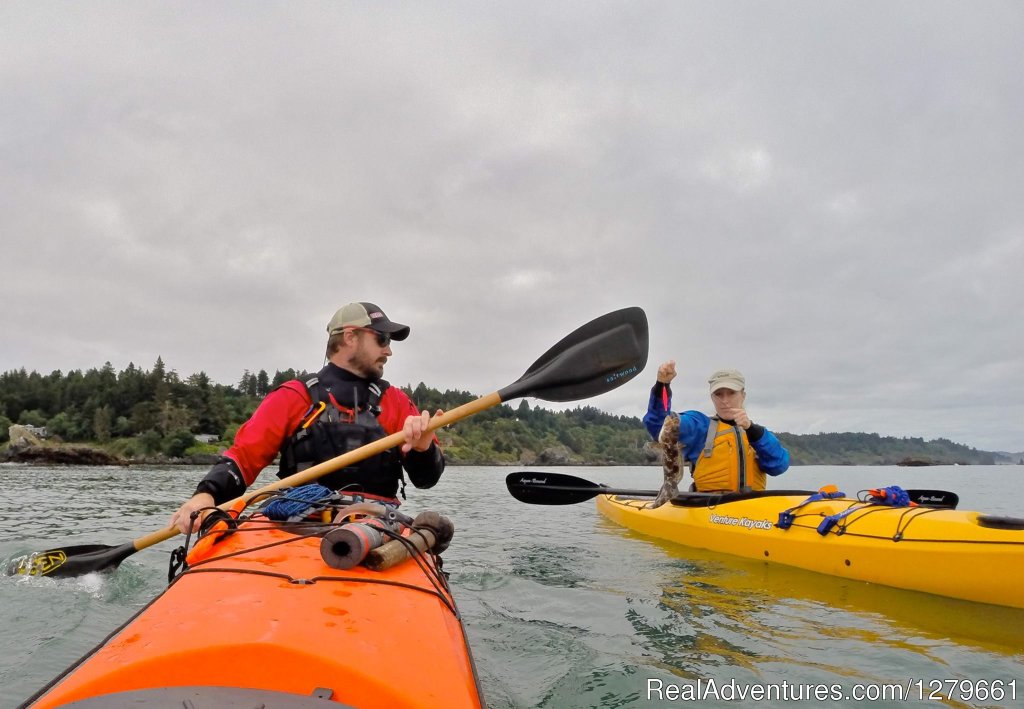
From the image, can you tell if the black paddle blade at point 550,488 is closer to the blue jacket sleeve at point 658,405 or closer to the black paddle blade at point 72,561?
the blue jacket sleeve at point 658,405

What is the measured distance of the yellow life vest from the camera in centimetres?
779

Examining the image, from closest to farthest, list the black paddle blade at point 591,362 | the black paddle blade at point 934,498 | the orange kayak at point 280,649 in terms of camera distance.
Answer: the orange kayak at point 280,649 < the black paddle blade at point 591,362 < the black paddle blade at point 934,498

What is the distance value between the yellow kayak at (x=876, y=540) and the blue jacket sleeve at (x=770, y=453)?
2.14 feet

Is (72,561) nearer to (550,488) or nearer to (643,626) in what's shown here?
(643,626)

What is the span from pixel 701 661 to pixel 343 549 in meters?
2.55

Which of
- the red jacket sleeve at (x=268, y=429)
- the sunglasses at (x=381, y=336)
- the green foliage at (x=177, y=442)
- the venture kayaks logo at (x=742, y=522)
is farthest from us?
the green foliage at (x=177, y=442)

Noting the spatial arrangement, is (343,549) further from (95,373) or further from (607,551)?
(95,373)

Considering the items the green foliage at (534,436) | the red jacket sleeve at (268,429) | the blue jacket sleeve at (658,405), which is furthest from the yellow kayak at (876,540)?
the green foliage at (534,436)

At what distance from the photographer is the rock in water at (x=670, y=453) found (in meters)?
7.64

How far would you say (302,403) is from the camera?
407 centimetres

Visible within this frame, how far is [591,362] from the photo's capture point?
495 centimetres

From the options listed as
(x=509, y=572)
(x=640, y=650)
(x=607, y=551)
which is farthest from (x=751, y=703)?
(x=607, y=551)

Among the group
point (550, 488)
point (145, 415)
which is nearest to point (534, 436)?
point (145, 415)

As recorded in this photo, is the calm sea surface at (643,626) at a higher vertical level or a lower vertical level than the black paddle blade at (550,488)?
lower
